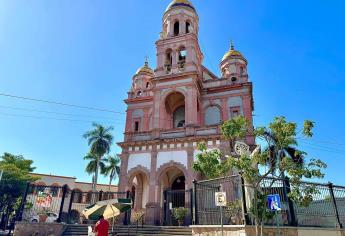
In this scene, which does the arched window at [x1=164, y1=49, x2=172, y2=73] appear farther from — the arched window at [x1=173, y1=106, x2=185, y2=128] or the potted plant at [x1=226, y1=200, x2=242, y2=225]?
the potted plant at [x1=226, y1=200, x2=242, y2=225]

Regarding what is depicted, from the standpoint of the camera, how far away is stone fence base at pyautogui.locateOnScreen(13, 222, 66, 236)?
1454cm

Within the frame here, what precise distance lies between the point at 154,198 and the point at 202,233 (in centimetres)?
972

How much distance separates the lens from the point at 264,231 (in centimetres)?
958

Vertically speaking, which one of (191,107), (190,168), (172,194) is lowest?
(172,194)

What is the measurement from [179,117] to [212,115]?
11.4ft

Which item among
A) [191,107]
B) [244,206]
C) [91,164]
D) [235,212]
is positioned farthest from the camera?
[91,164]

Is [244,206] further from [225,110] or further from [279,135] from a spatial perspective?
[225,110]

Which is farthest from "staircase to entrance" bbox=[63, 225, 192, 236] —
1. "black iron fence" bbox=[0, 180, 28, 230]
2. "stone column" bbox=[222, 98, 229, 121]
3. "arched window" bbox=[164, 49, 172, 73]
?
"arched window" bbox=[164, 49, 172, 73]

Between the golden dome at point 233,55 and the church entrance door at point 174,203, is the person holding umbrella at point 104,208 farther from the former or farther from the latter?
the golden dome at point 233,55

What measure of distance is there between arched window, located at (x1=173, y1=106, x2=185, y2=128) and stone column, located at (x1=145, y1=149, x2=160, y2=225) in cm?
553

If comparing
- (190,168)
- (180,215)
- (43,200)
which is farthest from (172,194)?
(43,200)

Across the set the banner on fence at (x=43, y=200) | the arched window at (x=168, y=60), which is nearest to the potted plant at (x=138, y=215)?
the banner on fence at (x=43, y=200)

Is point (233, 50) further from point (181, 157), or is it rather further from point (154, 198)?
point (154, 198)

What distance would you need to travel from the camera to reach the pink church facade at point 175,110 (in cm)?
2125
